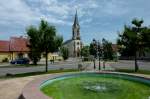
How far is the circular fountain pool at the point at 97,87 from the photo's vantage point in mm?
13331

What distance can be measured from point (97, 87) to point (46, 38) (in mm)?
10457

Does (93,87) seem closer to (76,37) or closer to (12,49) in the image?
(12,49)

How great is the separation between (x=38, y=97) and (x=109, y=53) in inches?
2585

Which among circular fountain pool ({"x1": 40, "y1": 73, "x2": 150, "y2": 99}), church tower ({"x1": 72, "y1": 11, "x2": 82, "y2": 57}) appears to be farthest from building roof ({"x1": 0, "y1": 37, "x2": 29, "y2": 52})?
church tower ({"x1": 72, "y1": 11, "x2": 82, "y2": 57})

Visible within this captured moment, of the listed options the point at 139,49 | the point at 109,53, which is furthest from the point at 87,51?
the point at 139,49

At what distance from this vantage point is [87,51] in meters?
99.2

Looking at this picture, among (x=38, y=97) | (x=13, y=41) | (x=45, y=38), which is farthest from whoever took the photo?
(x=13, y=41)

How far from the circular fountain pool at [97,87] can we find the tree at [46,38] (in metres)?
5.07

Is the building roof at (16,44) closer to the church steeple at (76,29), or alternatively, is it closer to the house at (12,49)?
the house at (12,49)

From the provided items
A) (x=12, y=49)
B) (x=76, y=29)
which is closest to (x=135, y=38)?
(x=12, y=49)

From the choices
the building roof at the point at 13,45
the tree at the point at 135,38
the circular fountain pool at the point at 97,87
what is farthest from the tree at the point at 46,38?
the building roof at the point at 13,45

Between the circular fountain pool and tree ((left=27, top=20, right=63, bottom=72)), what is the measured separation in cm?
507

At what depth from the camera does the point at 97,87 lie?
1622cm

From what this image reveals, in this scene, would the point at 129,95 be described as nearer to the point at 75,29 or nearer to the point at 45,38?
the point at 45,38
